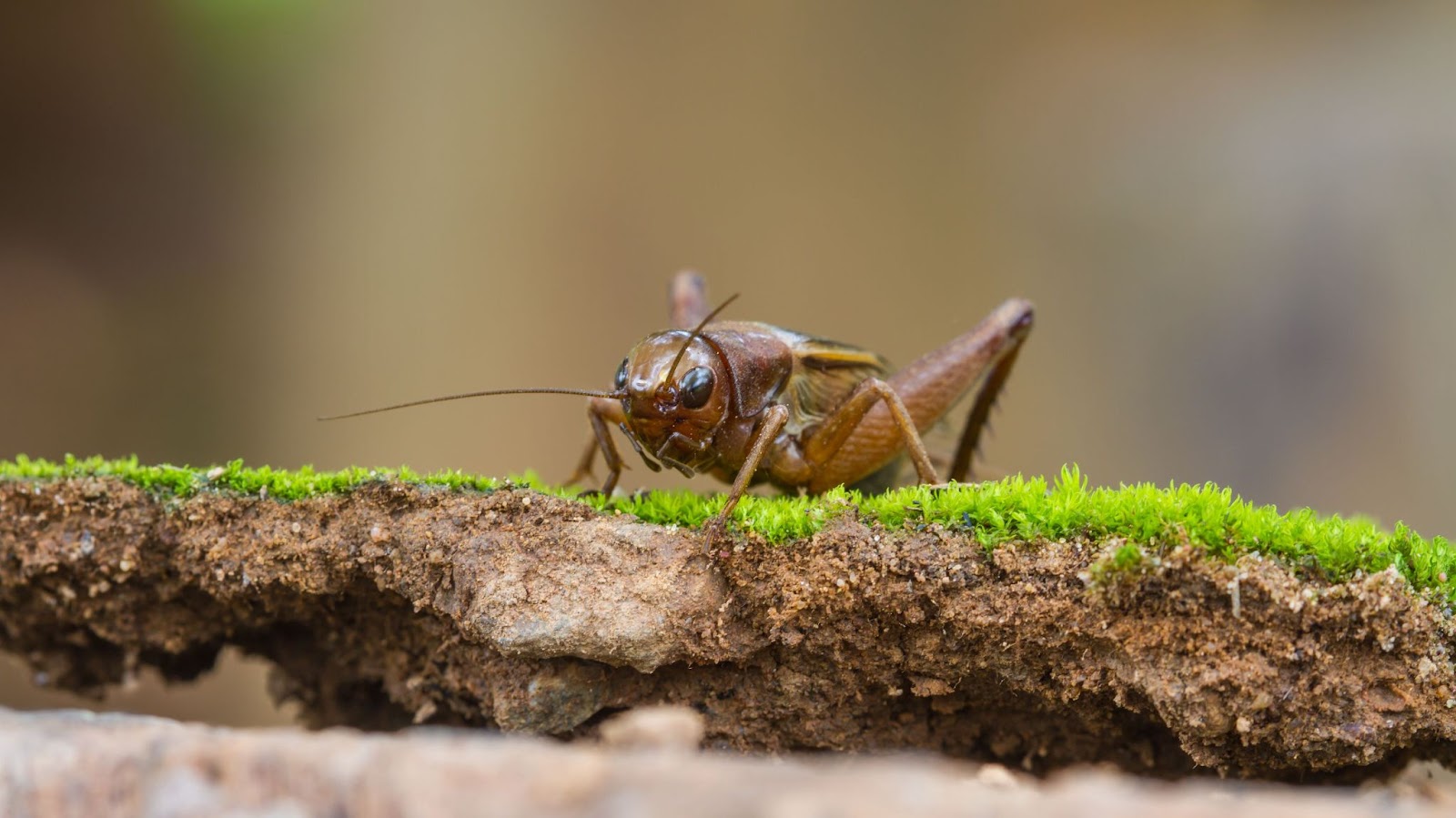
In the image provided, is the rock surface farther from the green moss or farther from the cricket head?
the cricket head

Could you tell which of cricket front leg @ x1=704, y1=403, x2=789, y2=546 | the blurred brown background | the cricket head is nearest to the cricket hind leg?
cricket front leg @ x1=704, y1=403, x2=789, y2=546

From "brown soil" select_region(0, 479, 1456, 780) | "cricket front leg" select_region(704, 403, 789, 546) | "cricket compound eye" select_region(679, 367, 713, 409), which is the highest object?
"cricket compound eye" select_region(679, 367, 713, 409)

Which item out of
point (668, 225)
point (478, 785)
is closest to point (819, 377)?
point (478, 785)

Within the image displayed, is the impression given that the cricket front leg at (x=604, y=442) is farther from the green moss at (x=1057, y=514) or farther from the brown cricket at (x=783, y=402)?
the green moss at (x=1057, y=514)

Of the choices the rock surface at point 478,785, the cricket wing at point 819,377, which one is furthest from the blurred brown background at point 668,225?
the rock surface at point 478,785

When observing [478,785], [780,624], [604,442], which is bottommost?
[780,624]

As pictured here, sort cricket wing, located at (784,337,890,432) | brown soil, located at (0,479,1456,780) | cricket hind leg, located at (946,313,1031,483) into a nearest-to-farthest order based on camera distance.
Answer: brown soil, located at (0,479,1456,780)
cricket wing, located at (784,337,890,432)
cricket hind leg, located at (946,313,1031,483)

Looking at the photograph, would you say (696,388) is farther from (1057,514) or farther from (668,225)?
(668,225)

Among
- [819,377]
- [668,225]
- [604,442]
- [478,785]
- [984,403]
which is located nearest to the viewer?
[478,785]
